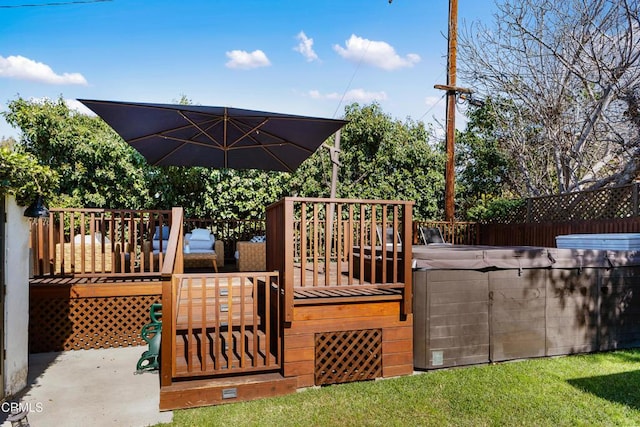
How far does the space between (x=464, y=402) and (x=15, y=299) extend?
3.93 metres

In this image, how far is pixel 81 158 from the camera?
838cm

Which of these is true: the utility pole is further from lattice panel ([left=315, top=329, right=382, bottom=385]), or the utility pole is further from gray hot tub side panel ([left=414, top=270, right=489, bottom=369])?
lattice panel ([left=315, top=329, right=382, bottom=385])

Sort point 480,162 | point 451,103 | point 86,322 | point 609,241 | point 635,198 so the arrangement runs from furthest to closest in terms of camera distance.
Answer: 1. point 480,162
2. point 451,103
3. point 635,198
4. point 609,241
5. point 86,322

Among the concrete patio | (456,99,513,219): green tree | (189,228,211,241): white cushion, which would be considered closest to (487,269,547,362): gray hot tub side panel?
the concrete patio

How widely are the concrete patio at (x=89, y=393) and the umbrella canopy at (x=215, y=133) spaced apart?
2.51 metres

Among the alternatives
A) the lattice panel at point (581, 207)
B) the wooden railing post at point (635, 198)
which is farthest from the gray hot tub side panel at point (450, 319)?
the lattice panel at point (581, 207)

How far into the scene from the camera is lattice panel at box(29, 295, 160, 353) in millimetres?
4551

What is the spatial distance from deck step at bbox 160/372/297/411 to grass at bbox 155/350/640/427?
69 millimetres

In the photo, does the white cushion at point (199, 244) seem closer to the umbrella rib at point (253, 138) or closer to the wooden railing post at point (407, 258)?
the umbrella rib at point (253, 138)

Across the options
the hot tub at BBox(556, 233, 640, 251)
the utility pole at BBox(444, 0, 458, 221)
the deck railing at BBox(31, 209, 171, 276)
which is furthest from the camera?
the utility pole at BBox(444, 0, 458, 221)

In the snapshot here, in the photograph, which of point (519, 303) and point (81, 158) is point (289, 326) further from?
point (81, 158)

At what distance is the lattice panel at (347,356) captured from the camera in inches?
142

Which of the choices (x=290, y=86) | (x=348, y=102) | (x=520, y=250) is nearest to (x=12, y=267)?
(x=520, y=250)

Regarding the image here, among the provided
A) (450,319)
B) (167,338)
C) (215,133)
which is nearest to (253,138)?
(215,133)
